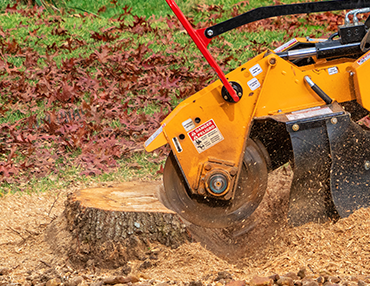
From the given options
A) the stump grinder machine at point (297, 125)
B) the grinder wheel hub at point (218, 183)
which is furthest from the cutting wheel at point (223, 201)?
the grinder wheel hub at point (218, 183)

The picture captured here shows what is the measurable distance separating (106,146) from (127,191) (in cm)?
116

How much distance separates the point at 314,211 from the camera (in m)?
3.17

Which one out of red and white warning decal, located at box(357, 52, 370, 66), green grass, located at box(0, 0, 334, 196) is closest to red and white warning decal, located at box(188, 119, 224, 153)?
red and white warning decal, located at box(357, 52, 370, 66)

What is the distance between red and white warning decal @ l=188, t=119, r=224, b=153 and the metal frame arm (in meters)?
0.60

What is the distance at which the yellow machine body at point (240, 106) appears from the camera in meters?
3.07

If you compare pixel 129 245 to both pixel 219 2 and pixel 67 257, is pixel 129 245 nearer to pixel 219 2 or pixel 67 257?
pixel 67 257

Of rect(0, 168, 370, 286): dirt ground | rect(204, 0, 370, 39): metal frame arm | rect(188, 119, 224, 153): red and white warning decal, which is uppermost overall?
rect(204, 0, 370, 39): metal frame arm

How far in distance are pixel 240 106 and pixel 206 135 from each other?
0.99 feet

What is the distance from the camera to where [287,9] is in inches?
112

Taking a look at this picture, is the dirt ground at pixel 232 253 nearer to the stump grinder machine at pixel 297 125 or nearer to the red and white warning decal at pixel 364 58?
the stump grinder machine at pixel 297 125

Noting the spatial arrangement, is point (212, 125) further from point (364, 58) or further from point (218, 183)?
point (364, 58)

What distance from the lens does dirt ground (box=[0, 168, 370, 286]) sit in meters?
2.83

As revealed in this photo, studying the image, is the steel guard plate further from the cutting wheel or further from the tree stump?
the tree stump

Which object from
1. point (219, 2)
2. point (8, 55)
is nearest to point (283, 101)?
point (8, 55)
